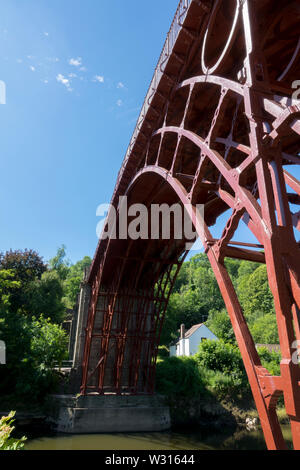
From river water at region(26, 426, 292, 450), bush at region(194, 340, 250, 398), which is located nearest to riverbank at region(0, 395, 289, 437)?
bush at region(194, 340, 250, 398)

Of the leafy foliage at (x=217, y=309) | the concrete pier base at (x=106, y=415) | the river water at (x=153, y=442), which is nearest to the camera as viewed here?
the river water at (x=153, y=442)

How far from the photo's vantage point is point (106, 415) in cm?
1638

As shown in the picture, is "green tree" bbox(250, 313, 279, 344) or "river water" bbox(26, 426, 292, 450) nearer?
"river water" bbox(26, 426, 292, 450)

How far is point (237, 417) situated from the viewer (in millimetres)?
20359

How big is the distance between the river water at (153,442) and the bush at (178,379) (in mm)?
3572

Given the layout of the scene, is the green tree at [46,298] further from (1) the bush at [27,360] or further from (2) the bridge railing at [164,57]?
(2) the bridge railing at [164,57]

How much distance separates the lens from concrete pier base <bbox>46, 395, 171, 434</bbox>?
1595 cm

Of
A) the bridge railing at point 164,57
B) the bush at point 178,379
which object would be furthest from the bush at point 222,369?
the bridge railing at point 164,57

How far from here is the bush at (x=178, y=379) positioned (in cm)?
2039

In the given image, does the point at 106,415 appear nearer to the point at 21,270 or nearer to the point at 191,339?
the point at 21,270

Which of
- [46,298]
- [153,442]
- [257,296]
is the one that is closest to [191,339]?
[46,298]

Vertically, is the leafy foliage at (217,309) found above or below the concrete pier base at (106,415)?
above

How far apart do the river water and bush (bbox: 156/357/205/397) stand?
3572 millimetres

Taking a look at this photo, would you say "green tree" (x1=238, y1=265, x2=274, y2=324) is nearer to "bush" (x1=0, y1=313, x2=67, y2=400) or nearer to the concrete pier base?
the concrete pier base
